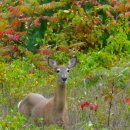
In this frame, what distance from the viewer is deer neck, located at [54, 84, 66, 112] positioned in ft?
34.2

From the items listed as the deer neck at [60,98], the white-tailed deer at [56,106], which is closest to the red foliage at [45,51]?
the white-tailed deer at [56,106]

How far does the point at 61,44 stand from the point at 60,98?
568 centimetres

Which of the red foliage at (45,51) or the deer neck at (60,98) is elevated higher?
the deer neck at (60,98)

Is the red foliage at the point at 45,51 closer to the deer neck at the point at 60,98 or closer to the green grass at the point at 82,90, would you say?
the green grass at the point at 82,90

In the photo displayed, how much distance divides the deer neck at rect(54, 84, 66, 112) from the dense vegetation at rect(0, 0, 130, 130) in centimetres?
82

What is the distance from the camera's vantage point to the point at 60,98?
34.3ft

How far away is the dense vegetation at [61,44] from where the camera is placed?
12469 mm

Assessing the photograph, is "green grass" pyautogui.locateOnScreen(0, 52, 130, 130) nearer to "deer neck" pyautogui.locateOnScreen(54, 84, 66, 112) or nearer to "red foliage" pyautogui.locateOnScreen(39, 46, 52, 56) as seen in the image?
"deer neck" pyautogui.locateOnScreen(54, 84, 66, 112)

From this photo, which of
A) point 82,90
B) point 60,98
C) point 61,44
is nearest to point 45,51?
point 61,44

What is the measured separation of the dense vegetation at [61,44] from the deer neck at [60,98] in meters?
0.82

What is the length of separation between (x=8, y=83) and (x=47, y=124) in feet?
8.54

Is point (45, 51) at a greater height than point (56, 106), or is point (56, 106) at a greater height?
point (56, 106)

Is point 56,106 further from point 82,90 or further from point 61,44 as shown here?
point 61,44

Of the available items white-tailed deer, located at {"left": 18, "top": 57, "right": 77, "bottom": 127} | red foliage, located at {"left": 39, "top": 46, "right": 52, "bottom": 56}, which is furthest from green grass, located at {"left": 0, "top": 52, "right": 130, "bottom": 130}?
red foliage, located at {"left": 39, "top": 46, "right": 52, "bottom": 56}
